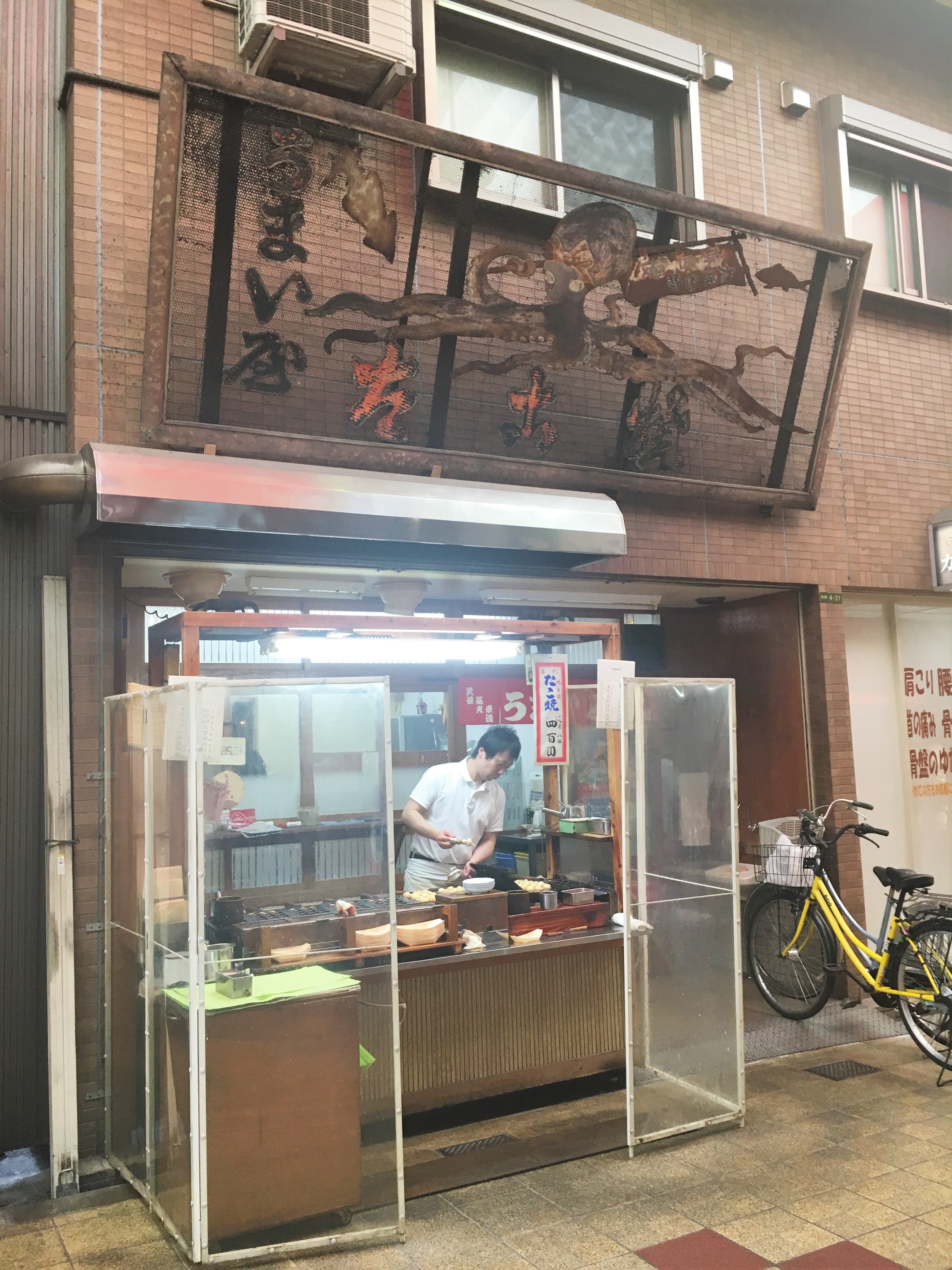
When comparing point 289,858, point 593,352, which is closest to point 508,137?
point 593,352

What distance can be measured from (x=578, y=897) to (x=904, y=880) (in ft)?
6.95

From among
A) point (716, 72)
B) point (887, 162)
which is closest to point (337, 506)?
point (716, 72)

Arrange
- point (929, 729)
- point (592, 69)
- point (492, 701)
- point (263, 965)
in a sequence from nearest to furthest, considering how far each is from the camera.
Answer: point (263, 965) < point (492, 701) < point (592, 69) < point (929, 729)

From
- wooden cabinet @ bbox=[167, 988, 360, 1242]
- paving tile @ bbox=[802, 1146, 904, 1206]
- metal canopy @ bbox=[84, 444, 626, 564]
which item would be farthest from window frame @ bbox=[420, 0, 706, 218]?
paving tile @ bbox=[802, 1146, 904, 1206]

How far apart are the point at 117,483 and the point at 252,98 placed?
214cm

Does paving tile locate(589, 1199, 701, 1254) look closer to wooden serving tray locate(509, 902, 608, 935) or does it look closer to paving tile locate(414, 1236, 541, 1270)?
paving tile locate(414, 1236, 541, 1270)

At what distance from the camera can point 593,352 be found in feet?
22.1

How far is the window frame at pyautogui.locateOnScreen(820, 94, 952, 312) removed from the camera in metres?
8.58

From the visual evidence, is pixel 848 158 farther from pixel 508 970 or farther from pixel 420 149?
pixel 508 970

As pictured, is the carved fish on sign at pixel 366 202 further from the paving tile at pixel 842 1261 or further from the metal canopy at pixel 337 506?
the paving tile at pixel 842 1261

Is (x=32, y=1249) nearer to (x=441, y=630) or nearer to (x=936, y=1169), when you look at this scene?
(x=441, y=630)

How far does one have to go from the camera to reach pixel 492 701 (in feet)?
24.0

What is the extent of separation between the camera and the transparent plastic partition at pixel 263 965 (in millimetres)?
4270

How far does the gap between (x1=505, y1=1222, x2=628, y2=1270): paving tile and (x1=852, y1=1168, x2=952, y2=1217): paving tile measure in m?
1.31
